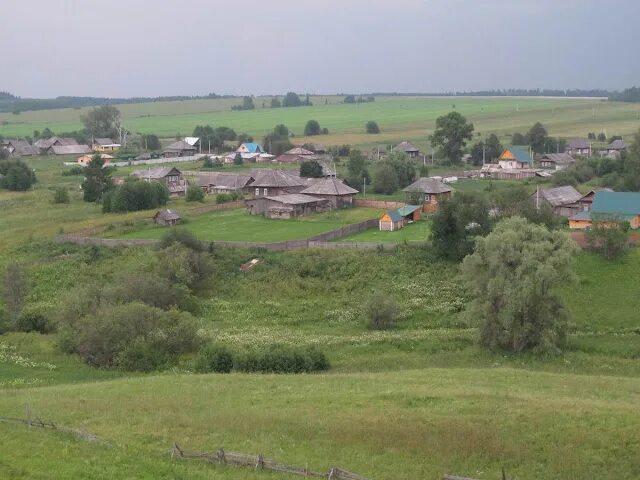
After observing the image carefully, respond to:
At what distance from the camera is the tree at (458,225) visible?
139 ft

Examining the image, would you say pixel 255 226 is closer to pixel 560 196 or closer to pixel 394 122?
pixel 560 196

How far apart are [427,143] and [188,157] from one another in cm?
3411

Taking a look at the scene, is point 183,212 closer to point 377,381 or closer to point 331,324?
point 331,324

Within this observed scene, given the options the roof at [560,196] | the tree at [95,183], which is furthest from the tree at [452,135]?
the tree at [95,183]

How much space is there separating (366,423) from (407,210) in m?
34.5

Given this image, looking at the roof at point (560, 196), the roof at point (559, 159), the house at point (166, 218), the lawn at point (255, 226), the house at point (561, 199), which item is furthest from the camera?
the roof at point (559, 159)

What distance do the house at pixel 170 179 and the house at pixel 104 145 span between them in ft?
155

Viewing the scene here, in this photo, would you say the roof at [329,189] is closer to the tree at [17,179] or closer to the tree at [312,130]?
the tree at [17,179]

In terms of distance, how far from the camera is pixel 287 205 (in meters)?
56.9

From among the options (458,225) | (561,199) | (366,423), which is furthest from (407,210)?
(366,423)

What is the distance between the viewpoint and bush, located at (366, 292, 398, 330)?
36.2 m

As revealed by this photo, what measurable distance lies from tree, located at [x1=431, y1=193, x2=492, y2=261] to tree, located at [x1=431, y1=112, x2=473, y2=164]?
46.1 m

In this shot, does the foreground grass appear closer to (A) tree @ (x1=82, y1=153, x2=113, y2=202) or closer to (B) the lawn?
(B) the lawn

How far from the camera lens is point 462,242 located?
42.6 metres
